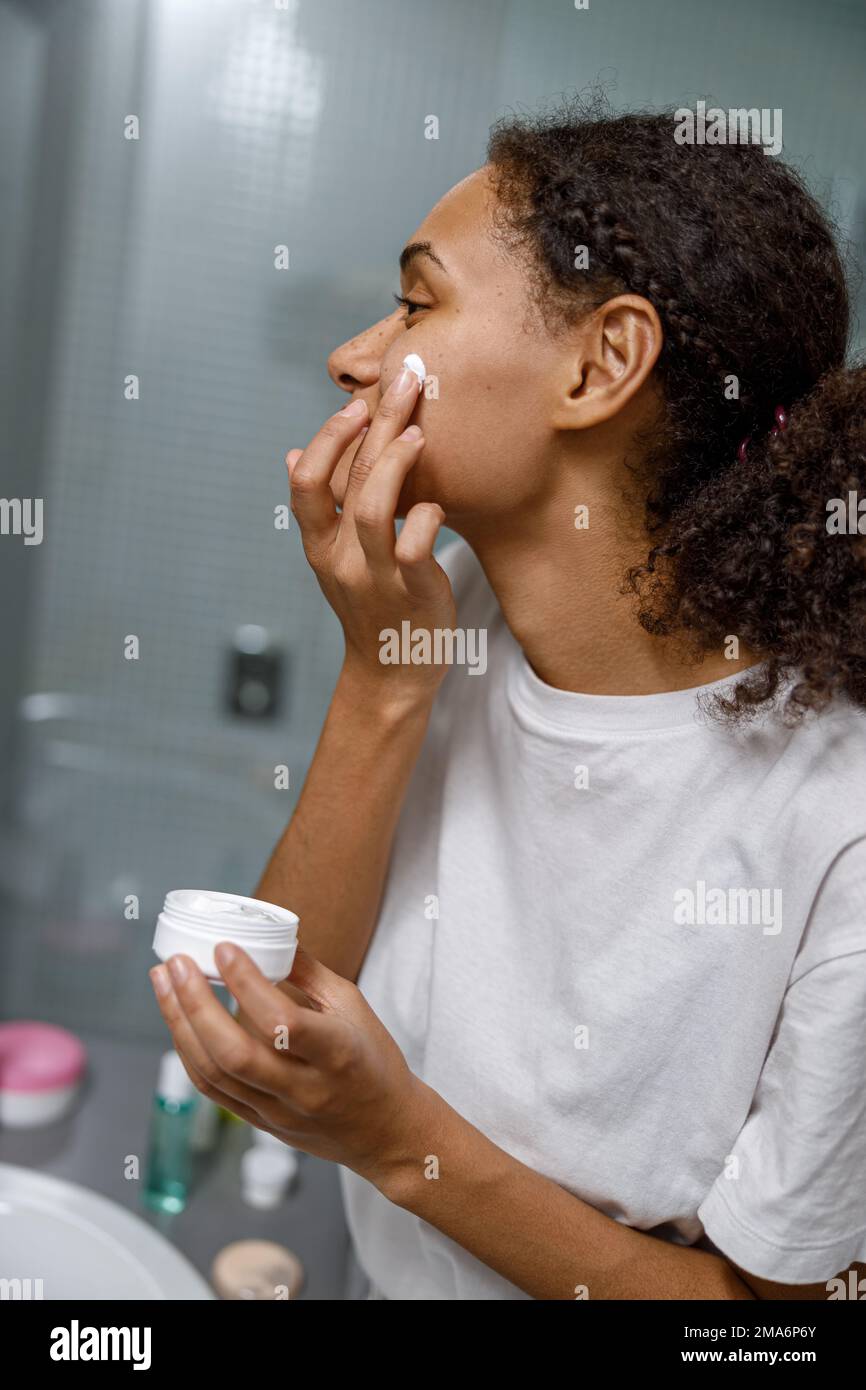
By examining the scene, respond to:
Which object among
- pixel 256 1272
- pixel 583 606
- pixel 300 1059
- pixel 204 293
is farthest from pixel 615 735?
pixel 204 293

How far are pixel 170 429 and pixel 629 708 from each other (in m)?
0.86

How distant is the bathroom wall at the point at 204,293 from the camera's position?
4.52 feet

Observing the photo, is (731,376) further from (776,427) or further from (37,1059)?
(37,1059)

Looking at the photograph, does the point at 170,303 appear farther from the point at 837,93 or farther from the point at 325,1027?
the point at 325,1027

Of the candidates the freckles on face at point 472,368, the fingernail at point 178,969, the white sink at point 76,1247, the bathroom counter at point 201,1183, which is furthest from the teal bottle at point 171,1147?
the freckles on face at point 472,368

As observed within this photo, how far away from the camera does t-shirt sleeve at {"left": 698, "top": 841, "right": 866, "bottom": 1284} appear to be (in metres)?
0.71

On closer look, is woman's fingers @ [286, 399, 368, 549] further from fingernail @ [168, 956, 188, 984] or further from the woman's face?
fingernail @ [168, 956, 188, 984]

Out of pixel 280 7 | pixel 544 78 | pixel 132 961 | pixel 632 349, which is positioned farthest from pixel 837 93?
pixel 132 961

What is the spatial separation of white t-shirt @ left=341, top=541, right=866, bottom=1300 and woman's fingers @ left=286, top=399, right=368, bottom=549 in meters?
0.21

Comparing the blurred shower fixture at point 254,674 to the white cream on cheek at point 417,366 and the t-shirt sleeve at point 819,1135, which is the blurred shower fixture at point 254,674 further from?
the t-shirt sleeve at point 819,1135

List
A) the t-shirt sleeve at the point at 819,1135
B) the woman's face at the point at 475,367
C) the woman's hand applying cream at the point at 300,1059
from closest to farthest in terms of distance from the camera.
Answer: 1. the woman's hand applying cream at the point at 300,1059
2. the t-shirt sleeve at the point at 819,1135
3. the woman's face at the point at 475,367

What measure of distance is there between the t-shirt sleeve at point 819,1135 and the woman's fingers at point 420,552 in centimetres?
35

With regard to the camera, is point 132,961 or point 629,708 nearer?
point 629,708

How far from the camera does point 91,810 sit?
1535 mm
